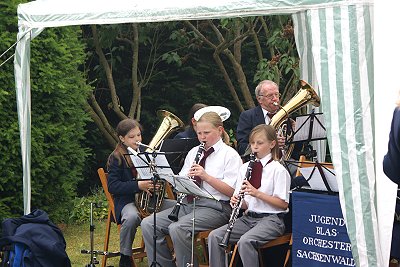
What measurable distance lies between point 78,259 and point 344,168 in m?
3.99

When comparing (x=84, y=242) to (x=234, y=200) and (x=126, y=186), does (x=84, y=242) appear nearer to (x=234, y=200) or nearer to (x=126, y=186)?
(x=126, y=186)

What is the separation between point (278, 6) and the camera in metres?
5.52

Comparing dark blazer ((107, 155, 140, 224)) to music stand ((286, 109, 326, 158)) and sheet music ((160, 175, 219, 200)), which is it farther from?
music stand ((286, 109, 326, 158))

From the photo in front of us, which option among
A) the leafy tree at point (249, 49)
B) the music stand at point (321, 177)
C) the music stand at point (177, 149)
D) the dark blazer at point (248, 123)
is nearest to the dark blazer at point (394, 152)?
the music stand at point (321, 177)

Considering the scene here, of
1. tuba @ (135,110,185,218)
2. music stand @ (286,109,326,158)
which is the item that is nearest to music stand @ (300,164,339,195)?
music stand @ (286,109,326,158)

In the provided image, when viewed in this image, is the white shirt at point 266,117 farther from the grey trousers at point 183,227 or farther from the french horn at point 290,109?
the grey trousers at point 183,227

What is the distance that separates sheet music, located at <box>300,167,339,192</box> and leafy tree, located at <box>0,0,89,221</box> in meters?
3.76

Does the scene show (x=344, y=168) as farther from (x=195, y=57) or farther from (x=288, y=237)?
(x=195, y=57)

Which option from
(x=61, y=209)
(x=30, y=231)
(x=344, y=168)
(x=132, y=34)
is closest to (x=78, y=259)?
(x=61, y=209)

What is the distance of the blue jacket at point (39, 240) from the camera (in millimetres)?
6418

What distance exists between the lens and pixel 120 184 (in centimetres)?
739

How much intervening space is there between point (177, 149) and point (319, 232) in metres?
1.65

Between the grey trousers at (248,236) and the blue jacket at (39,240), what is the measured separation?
1126 millimetres

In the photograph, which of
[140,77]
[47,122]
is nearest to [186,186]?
[47,122]
